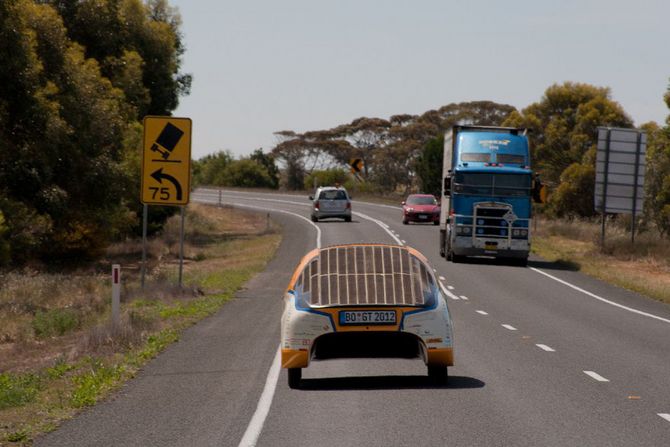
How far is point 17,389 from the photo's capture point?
11695 millimetres

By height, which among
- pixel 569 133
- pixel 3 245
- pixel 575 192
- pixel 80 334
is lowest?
pixel 80 334

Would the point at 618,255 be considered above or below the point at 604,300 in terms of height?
below

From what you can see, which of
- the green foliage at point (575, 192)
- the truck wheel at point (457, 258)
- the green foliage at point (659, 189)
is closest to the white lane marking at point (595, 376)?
the truck wheel at point (457, 258)

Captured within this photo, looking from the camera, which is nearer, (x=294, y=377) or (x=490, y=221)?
(x=294, y=377)

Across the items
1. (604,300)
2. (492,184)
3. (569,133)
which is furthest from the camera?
(569,133)

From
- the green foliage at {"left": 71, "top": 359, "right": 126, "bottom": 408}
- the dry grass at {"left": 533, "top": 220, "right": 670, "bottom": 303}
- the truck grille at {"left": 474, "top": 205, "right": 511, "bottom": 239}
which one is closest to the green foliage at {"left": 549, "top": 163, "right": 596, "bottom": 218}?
the dry grass at {"left": 533, "top": 220, "right": 670, "bottom": 303}

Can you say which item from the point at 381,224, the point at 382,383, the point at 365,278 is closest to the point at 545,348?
the point at 382,383

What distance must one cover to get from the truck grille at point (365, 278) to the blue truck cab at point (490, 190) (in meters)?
21.7

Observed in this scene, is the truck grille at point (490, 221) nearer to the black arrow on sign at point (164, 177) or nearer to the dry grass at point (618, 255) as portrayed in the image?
the dry grass at point (618, 255)

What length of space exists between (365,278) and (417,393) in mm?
1369

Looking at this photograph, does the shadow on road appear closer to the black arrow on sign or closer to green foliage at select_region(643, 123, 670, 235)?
the black arrow on sign

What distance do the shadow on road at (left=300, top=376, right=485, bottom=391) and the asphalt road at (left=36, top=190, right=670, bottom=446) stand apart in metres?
0.01

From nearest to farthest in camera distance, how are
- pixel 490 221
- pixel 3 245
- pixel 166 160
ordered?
pixel 166 160
pixel 3 245
pixel 490 221

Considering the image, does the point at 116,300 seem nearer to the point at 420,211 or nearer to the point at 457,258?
the point at 457,258
